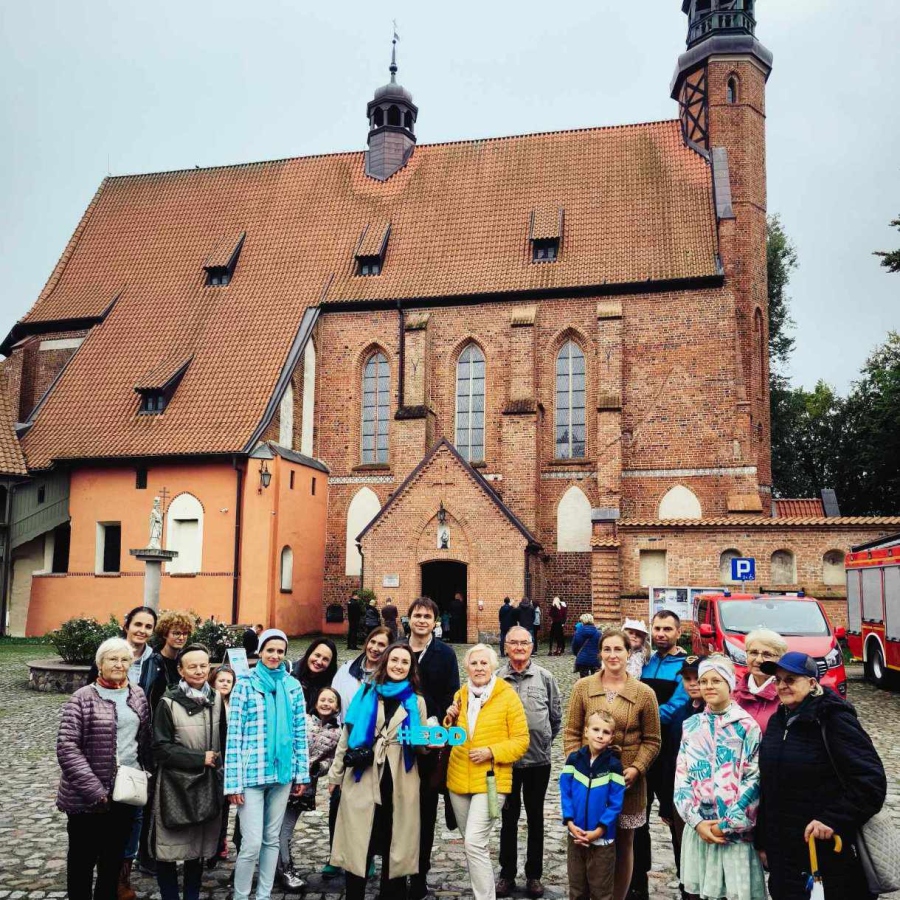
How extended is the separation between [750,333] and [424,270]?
9859mm

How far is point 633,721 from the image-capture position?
5484mm

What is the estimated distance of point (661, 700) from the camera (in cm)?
635

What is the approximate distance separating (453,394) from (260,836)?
23819 millimetres

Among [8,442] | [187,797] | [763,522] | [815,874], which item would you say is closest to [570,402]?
[763,522]

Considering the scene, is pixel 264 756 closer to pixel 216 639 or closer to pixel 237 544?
pixel 216 639

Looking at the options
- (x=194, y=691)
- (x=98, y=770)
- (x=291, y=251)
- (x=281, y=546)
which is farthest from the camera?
(x=291, y=251)

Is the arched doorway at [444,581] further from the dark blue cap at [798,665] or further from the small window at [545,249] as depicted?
the dark blue cap at [798,665]

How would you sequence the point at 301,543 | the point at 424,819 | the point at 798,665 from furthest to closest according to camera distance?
the point at 301,543, the point at 424,819, the point at 798,665

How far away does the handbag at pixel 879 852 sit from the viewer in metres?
4.02

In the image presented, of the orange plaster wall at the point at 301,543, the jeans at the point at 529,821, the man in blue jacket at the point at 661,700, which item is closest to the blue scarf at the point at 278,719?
the jeans at the point at 529,821

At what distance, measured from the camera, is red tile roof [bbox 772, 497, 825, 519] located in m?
30.9

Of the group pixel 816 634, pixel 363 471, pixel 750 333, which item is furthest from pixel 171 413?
pixel 816 634

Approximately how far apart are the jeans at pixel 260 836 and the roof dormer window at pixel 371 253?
84.7 feet

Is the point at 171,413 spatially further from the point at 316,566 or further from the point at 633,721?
the point at 633,721
